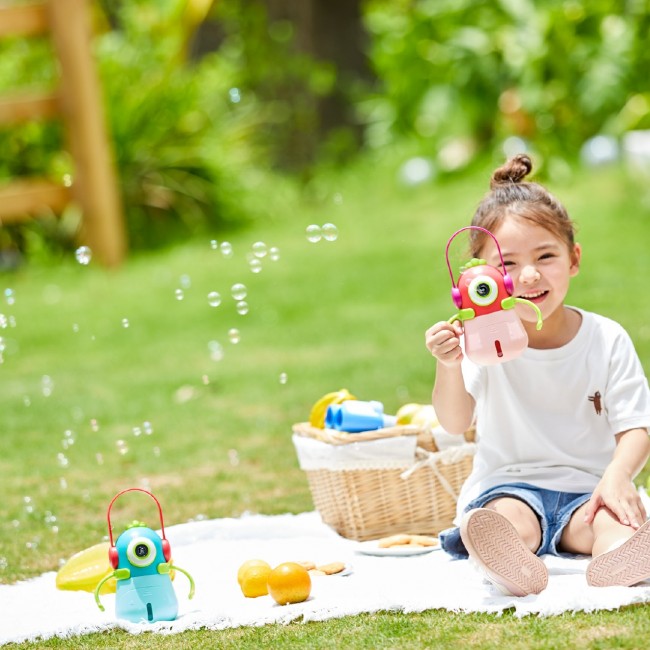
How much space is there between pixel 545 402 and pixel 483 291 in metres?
0.40

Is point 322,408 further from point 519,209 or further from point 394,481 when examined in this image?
point 519,209

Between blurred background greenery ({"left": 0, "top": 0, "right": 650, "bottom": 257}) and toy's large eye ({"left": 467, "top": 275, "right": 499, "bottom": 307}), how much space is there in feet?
15.3

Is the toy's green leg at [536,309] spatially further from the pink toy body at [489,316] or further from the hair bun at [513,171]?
the hair bun at [513,171]

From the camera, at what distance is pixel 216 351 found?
5.64 metres

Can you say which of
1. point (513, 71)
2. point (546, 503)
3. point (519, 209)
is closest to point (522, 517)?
point (546, 503)

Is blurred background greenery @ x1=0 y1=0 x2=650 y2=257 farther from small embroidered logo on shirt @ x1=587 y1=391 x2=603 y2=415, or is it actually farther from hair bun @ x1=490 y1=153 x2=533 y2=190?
small embroidered logo on shirt @ x1=587 y1=391 x2=603 y2=415

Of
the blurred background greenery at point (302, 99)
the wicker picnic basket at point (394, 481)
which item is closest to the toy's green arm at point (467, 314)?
the wicker picnic basket at point (394, 481)

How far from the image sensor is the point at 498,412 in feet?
8.86

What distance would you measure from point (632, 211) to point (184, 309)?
103 inches

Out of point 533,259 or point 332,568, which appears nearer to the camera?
point 533,259

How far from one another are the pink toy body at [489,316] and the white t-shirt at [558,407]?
279 mm

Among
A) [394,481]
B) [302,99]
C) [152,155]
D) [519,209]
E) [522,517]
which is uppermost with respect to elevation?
[302,99]

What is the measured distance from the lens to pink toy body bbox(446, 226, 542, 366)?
94.3 inches

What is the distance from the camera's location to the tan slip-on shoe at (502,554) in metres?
2.36
